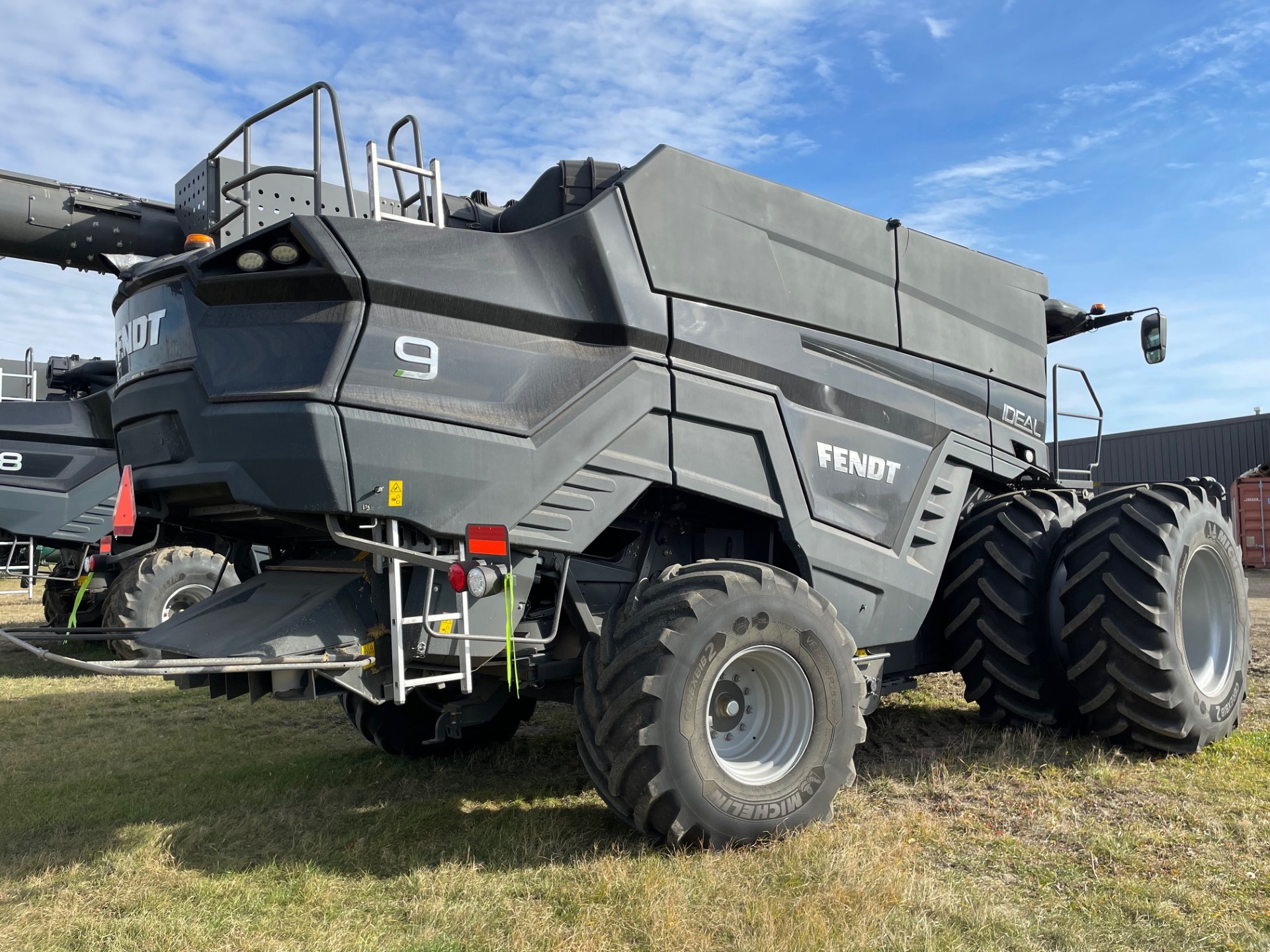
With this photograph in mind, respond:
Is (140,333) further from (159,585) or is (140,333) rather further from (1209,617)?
(159,585)

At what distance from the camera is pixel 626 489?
406 cm

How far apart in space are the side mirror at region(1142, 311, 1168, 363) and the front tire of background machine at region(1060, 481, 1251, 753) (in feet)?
Answer: 5.51

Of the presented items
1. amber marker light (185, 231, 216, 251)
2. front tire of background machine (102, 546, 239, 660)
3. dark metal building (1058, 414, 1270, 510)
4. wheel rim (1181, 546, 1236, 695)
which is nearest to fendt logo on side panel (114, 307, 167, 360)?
amber marker light (185, 231, 216, 251)

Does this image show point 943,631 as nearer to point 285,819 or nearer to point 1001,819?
point 1001,819

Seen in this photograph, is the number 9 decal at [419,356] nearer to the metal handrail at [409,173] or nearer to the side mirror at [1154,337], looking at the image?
the metal handrail at [409,173]

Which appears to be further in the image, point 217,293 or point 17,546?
point 17,546

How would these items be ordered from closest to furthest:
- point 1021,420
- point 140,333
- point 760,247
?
point 140,333, point 760,247, point 1021,420

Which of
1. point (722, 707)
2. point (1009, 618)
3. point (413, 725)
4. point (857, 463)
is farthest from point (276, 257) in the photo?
point (1009, 618)

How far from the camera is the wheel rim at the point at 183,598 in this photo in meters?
9.61

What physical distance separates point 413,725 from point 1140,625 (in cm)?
395

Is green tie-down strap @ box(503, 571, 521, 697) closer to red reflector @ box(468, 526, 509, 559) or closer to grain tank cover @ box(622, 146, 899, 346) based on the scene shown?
red reflector @ box(468, 526, 509, 559)

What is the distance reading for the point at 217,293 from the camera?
382cm

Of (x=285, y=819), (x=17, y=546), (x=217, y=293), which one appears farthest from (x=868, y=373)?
(x=17, y=546)

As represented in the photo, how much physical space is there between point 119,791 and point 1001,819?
14.4 ft
